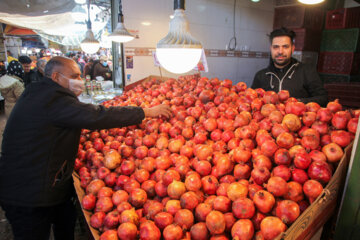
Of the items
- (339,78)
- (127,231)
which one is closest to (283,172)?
(127,231)

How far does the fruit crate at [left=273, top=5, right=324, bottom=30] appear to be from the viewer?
5801 millimetres

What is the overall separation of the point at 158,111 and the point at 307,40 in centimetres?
537

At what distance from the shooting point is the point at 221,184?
1.47m

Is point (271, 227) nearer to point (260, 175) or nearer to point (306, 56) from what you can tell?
point (260, 175)

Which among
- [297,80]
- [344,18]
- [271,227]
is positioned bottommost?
[271,227]

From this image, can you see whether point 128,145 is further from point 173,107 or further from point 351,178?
point 351,178

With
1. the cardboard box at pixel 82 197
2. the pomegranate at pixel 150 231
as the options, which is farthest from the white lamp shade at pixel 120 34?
the pomegranate at pixel 150 231

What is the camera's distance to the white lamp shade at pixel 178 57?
5.26 ft

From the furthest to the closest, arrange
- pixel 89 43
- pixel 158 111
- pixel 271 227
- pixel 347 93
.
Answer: pixel 89 43 → pixel 347 93 → pixel 158 111 → pixel 271 227

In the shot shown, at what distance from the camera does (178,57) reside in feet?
5.35

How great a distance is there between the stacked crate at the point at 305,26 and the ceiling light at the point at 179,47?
5.38 m

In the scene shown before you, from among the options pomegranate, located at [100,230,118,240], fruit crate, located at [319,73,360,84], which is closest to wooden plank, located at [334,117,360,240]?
pomegranate, located at [100,230,118,240]

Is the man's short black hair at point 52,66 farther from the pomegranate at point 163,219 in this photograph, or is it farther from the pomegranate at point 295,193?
the pomegranate at point 295,193

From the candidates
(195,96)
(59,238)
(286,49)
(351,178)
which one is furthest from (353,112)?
(59,238)
